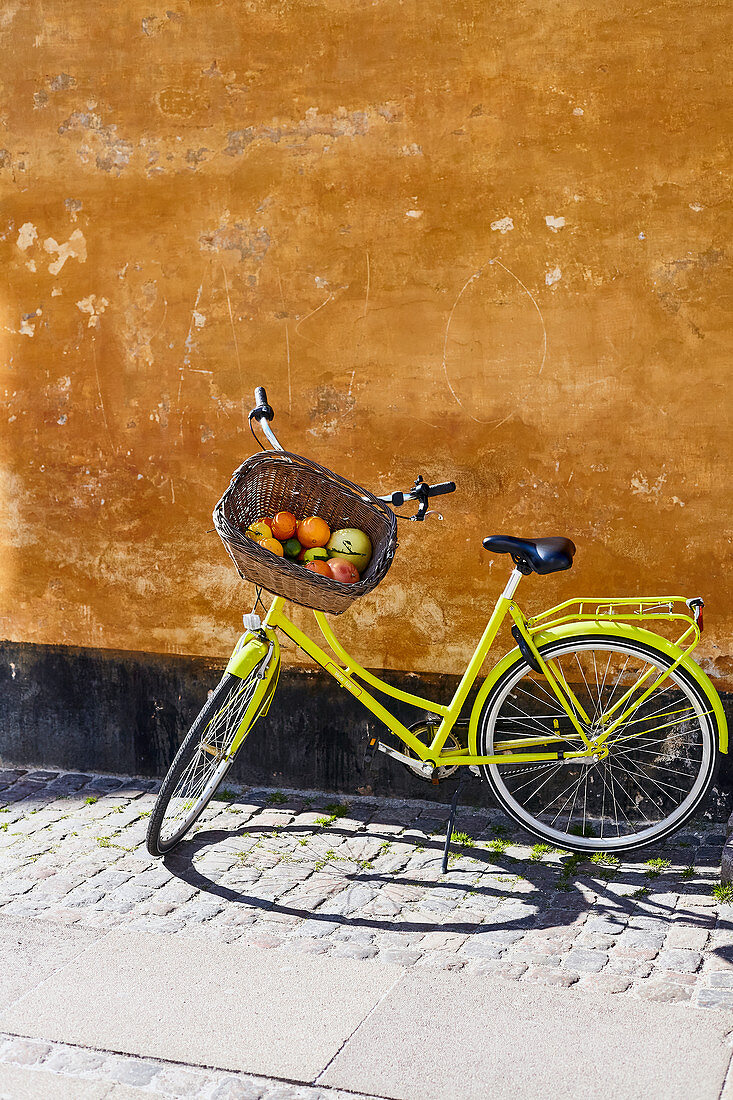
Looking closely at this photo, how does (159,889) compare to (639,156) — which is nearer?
(159,889)

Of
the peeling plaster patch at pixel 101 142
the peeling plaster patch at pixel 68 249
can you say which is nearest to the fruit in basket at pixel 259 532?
the peeling plaster patch at pixel 68 249

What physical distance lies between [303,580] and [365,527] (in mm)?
582

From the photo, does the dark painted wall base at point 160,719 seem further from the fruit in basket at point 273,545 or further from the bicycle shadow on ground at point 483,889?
the fruit in basket at point 273,545

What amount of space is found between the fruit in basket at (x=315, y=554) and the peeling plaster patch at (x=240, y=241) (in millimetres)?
1695

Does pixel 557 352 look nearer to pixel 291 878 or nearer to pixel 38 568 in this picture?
pixel 291 878

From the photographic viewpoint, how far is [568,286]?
15.3 feet

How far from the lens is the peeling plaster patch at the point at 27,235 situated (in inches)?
209

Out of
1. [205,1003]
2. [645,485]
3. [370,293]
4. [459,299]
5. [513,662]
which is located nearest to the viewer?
[205,1003]

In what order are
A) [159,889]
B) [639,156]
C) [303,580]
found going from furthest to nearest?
[639,156], [159,889], [303,580]

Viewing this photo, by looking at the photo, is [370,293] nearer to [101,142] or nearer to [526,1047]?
[101,142]

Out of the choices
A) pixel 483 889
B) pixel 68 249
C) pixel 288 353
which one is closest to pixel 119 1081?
pixel 483 889

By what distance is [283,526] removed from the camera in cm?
419

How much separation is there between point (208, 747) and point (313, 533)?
97 centimetres

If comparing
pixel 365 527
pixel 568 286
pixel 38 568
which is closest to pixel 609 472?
pixel 568 286
